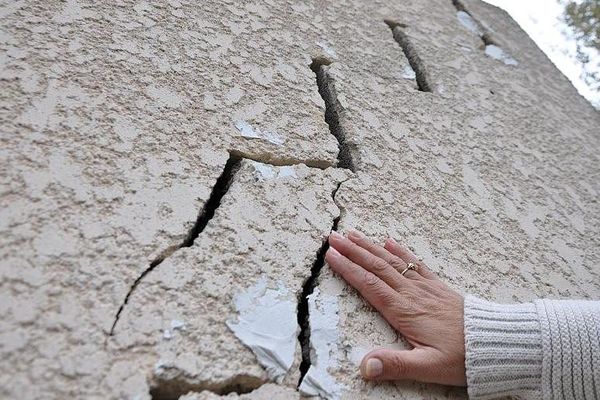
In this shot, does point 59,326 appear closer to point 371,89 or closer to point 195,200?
point 195,200

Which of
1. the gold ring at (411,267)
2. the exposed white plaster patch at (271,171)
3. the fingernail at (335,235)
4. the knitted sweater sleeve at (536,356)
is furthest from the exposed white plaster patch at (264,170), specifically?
the knitted sweater sleeve at (536,356)

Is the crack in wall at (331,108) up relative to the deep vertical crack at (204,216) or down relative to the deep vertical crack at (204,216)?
up

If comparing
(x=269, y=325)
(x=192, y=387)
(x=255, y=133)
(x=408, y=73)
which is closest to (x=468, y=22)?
(x=408, y=73)

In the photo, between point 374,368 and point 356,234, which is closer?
point 374,368

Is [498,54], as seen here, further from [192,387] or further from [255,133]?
[192,387]

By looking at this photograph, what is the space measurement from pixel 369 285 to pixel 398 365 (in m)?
0.14

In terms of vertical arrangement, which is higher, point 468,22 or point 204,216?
point 468,22

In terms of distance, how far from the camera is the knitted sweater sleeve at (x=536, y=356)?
72cm

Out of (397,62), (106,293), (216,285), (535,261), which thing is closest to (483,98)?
(397,62)

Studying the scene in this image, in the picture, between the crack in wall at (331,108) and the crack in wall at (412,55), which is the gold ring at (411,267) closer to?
the crack in wall at (331,108)

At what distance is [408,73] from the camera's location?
145cm

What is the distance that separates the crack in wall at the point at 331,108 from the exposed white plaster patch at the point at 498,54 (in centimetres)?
95

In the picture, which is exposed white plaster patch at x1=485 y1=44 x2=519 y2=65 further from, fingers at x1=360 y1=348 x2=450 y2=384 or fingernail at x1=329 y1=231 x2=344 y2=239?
fingers at x1=360 y1=348 x2=450 y2=384

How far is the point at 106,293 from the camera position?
0.63m
